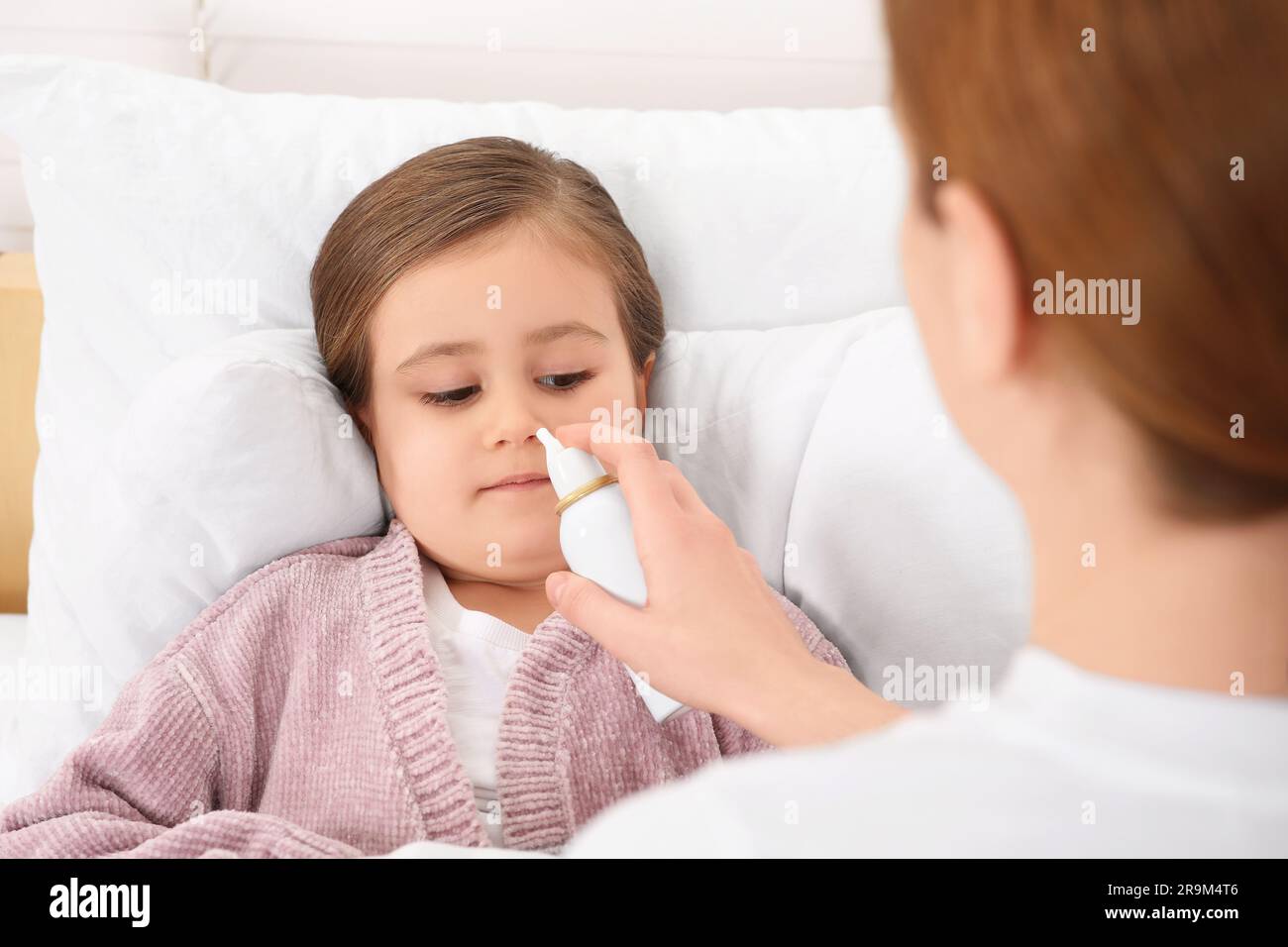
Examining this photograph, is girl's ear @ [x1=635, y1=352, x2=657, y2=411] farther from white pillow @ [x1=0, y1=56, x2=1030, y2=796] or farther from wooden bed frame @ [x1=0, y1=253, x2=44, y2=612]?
wooden bed frame @ [x1=0, y1=253, x2=44, y2=612]

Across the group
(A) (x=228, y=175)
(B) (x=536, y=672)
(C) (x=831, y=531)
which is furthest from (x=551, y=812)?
(A) (x=228, y=175)

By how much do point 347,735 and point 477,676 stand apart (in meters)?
0.13

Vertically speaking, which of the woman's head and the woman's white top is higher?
the woman's head

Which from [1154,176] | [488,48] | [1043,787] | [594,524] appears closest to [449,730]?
[594,524]

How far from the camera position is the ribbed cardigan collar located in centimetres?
90

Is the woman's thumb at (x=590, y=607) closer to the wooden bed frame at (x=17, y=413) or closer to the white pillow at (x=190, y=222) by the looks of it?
the white pillow at (x=190, y=222)

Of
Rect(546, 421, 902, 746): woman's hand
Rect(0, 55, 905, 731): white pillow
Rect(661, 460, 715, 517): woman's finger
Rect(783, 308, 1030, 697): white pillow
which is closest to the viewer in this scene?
Rect(546, 421, 902, 746): woman's hand

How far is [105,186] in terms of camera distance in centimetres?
118

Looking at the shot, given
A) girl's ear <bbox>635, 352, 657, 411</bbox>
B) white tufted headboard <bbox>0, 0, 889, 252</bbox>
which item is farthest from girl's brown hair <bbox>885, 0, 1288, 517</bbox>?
white tufted headboard <bbox>0, 0, 889, 252</bbox>

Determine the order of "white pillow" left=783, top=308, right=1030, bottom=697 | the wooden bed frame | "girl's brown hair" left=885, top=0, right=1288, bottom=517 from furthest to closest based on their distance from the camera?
the wooden bed frame, "white pillow" left=783, top=308, right=1030, bottom=697, "girl's brown hair" left=885, top=0, right=1288, bottom=517

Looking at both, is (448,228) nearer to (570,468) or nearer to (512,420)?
(512,420)

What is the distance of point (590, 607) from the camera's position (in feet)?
2.79

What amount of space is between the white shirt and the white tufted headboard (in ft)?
2.60

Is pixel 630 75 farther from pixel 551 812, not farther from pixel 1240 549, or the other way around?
pixel 1240 549
